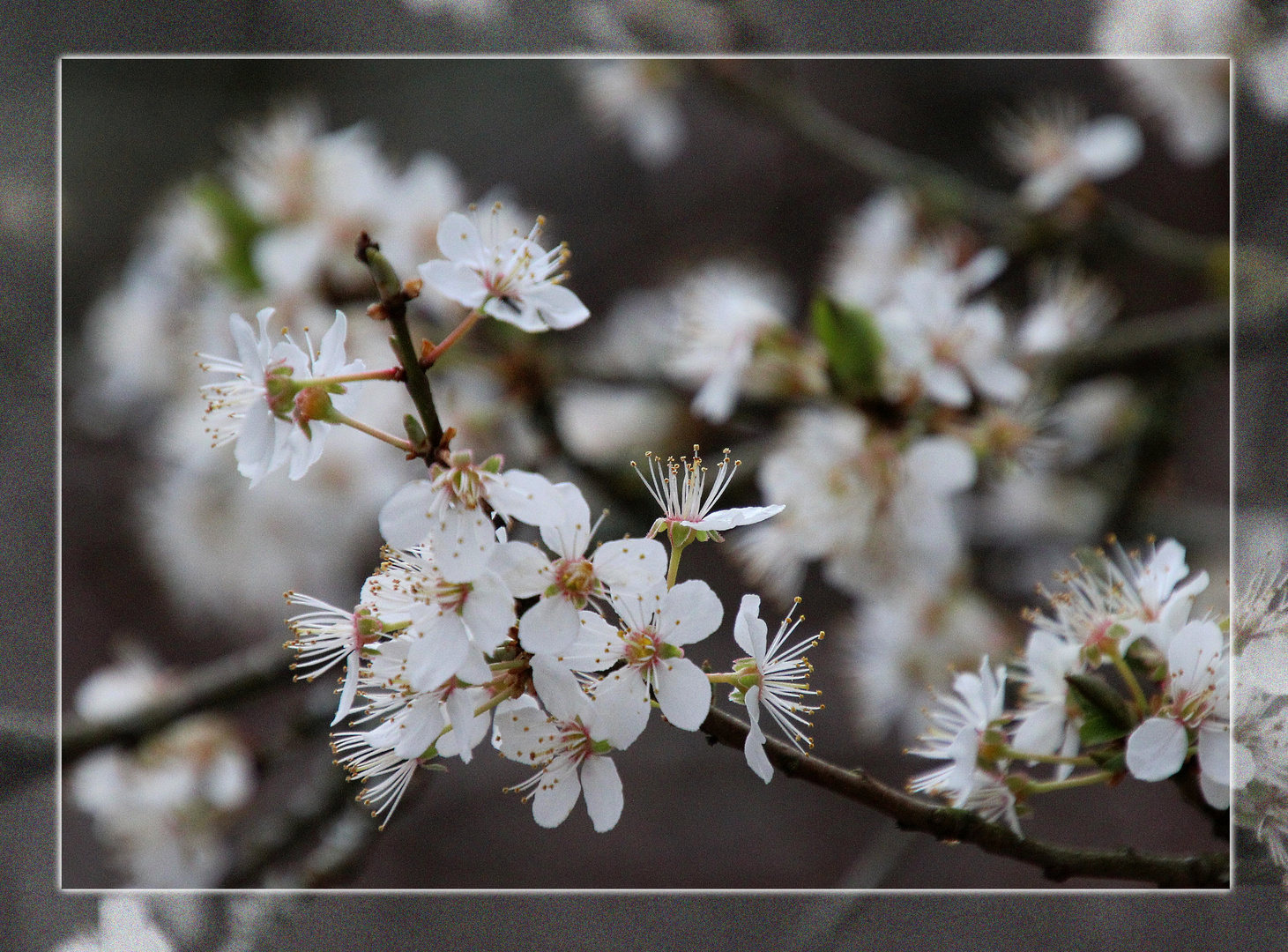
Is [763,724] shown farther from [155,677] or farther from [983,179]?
[983,179]

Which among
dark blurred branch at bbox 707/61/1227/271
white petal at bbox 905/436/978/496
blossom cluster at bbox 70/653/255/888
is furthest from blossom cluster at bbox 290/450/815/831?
dark blurred branch at bbox 707/61/1227/271

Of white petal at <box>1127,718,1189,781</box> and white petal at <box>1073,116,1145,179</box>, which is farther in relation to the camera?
white petal at <box>1073,116,1145,179</box>

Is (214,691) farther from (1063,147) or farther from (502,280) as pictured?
(1063,147)

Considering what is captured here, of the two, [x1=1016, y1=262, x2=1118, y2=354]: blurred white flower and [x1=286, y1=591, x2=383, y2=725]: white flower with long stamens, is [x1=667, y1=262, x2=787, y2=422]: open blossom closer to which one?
[x1=1016, y1=262, x2=1118, y2=354]: blurred white flower

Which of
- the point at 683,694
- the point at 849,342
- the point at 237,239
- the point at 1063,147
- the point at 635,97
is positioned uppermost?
the point at 635,97

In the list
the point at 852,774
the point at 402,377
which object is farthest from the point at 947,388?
the point at 402,377

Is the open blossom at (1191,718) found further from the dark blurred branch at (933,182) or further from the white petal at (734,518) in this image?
the dark blurred branch at (933,182)

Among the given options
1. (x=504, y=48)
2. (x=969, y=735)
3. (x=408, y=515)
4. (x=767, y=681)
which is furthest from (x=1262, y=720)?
(x=504, y=48)
